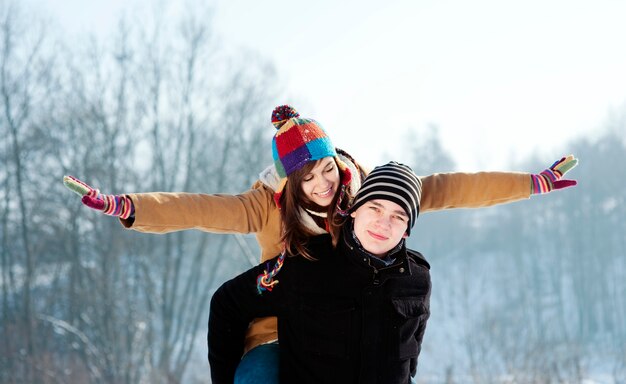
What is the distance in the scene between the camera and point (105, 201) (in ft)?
7.28

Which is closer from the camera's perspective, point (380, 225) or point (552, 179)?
point (380, 225)

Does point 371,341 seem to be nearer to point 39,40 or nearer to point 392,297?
point 392,297

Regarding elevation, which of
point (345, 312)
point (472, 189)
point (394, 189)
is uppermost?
point (472, 189)

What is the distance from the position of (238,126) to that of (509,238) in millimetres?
19320

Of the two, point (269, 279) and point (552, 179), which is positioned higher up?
point (552, 179)

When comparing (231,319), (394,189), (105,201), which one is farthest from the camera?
(231,319)

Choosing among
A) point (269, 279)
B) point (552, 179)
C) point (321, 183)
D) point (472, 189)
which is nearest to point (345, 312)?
point (269, 279)

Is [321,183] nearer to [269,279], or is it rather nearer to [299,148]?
[299,148]

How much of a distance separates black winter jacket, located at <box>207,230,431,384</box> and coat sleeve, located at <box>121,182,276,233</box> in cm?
22

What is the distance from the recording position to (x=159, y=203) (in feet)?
7.72

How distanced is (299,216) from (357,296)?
381 mm

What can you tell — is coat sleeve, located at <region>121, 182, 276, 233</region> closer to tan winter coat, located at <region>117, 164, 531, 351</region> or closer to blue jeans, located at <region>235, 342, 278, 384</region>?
tan winter coat, located at <region>117, 164, 531, 351</region>

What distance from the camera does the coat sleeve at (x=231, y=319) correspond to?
2445 millimetres

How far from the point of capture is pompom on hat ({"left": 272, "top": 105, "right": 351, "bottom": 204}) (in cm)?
262
